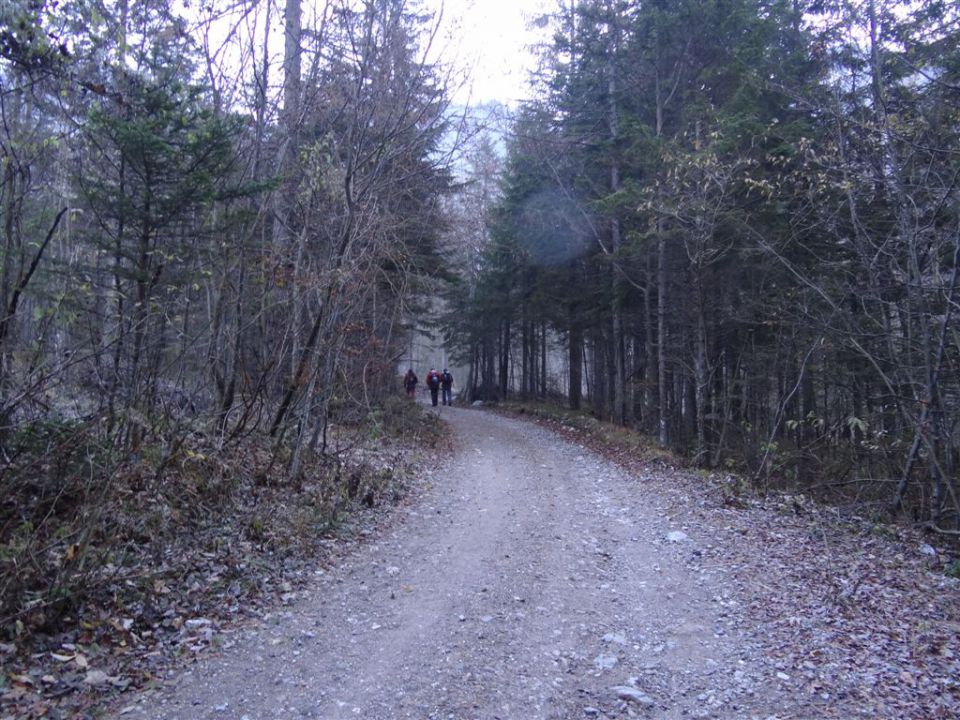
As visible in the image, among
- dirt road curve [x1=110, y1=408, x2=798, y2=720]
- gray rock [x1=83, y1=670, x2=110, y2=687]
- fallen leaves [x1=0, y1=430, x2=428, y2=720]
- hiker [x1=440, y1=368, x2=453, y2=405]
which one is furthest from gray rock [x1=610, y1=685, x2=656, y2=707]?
hiker [x1=440, y1=368, x2=453, y2=405]

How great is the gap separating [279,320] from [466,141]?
4520mm

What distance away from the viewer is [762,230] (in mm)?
14961

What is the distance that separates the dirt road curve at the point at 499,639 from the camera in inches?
171

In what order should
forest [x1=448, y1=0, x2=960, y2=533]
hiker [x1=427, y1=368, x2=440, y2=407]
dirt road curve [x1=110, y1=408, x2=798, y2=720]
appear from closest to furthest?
dirt road curve [x1=110, y1=408, x2=798, y2=720]
forest [x1=448, y1=0, x2=960, y2=533]
hiker [x1=427, y1=368, x2=440, y2=407]

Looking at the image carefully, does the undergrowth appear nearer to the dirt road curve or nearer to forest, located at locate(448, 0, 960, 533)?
the dirt road curve

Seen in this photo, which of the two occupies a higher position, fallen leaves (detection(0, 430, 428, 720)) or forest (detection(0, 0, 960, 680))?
forest (detection(0, 0, 960, 680))

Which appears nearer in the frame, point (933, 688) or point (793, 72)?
point (933, 688)

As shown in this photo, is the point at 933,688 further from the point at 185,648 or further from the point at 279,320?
the point at 279,320

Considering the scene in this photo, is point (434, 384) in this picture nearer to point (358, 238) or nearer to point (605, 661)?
point (358, 238)

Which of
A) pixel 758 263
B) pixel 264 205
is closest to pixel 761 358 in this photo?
pixel 758 263

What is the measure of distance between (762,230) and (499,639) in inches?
490

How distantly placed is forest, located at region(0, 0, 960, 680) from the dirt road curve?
5.25 ft

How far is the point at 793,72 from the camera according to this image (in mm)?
14812

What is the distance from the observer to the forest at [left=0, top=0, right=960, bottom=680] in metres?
6.48
